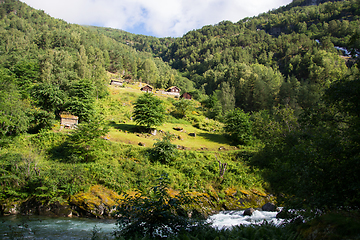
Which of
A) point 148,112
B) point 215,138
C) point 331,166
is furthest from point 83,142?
point 215,138

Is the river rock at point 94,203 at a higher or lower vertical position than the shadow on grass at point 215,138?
lower

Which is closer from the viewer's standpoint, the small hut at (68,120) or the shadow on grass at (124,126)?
the small hut at (68,120)

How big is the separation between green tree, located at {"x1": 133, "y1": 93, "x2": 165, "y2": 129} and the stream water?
17.2 metres

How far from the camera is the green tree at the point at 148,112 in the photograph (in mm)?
30703

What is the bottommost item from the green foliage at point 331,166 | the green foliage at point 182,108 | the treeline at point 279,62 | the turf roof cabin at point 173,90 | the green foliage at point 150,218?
the green foliage at point 150,218

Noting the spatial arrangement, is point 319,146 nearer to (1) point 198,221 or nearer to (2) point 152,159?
(1) point 198,221

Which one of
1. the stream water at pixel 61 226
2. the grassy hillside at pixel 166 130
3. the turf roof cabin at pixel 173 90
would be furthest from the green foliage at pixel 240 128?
the turf roof cabin at pixel 173 90

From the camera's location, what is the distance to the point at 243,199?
21.3 m

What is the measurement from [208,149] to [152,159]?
33.1 feet

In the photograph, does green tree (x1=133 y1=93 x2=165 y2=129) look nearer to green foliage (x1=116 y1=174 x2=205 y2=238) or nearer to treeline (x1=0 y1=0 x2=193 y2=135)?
treeline (x1=0 y1=0 x2=193 y2=135)

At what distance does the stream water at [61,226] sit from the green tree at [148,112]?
56.6 feet

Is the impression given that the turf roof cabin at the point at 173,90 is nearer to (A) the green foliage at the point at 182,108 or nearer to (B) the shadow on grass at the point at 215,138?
(A) the green foliage at the point at 182,108

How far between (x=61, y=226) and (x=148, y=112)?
19.7 metres

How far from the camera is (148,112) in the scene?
101ft
